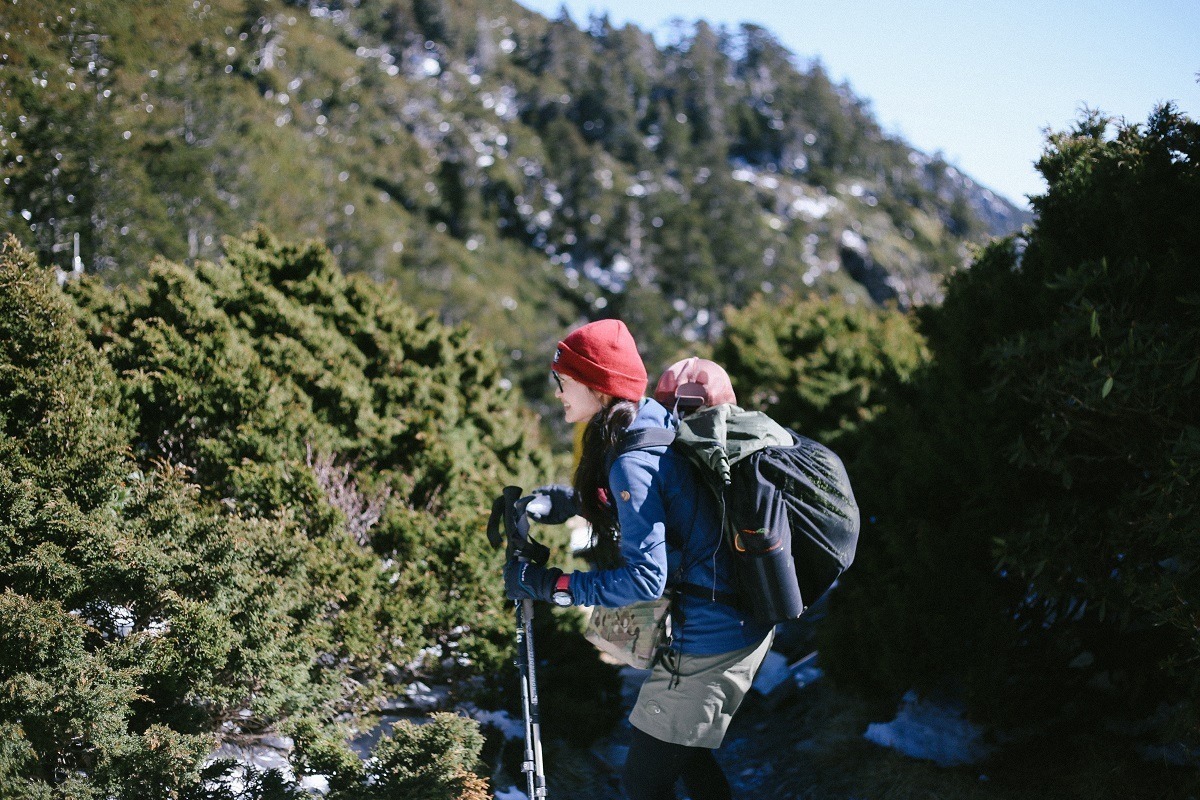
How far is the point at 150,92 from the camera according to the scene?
20.9 m

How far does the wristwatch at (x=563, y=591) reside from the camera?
7.73 feet

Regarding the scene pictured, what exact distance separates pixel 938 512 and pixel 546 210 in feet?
258

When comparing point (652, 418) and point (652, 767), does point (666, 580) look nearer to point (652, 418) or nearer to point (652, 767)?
point (652, 418)

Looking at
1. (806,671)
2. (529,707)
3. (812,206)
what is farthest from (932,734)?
(812,206)

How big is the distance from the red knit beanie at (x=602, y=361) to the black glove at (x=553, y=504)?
0.44m

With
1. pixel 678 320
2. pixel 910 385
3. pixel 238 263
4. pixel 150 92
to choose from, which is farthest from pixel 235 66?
pixel 910 385

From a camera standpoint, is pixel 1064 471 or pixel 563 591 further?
pixel 1064 471

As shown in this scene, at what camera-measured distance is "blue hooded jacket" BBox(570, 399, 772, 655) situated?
2188 millimetres

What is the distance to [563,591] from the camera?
7.75 feet

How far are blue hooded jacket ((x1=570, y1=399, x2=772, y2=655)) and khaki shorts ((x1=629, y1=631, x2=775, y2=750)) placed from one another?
1.6 inches

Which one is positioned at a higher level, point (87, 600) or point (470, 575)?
point (87, 600)

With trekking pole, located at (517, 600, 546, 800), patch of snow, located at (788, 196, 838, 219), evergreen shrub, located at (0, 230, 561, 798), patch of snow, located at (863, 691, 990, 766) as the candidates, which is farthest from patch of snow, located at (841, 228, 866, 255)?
trekking pole, located at (517, 600, 546, 800)

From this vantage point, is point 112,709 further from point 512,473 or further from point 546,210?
point 546,210

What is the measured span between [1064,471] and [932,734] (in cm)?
152
